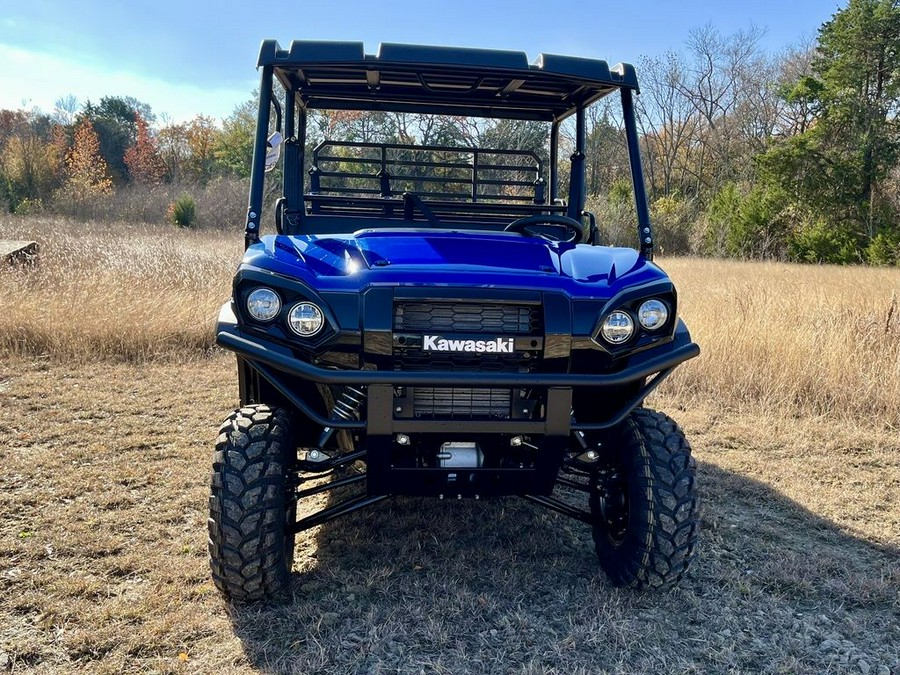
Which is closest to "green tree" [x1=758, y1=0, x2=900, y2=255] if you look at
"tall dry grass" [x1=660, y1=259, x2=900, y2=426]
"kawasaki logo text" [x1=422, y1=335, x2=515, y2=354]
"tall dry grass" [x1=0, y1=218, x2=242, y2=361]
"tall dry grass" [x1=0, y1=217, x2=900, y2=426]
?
"tall dry grass" [x1=0, y1=217, x2=900, y2=426]

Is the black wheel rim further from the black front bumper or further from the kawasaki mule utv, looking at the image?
the black front bumper

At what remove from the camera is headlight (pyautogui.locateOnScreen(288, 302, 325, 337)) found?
2.24 meters

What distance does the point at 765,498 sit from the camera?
12.6 feet

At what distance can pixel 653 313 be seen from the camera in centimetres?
240

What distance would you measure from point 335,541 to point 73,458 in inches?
73.7

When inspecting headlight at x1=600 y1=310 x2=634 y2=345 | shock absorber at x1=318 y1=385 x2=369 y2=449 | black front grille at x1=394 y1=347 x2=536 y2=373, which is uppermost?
headlight at x1=600 y1=310 x2=634 y2=345

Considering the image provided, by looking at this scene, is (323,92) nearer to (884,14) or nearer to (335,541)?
(335,541)

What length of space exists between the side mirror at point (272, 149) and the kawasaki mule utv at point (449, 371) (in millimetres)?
70

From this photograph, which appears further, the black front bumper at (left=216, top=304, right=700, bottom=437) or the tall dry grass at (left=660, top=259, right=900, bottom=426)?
the tall dry grass at (left=660, top=259, right=900, bottom=426)

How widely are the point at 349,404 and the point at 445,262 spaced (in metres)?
0.56

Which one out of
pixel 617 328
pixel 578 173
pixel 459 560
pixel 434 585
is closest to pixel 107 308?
pixel 578 173

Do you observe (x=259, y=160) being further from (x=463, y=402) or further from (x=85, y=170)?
(x=85, y=170)

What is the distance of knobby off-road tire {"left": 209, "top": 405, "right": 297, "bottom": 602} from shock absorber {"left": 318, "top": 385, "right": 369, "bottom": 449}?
0.22 meters

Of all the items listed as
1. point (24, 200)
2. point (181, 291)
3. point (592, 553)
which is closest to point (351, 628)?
point (592, 553)
